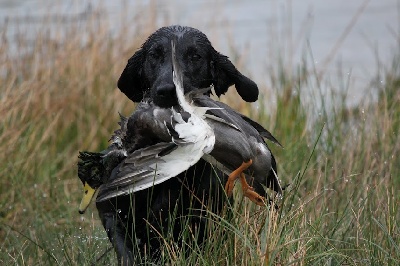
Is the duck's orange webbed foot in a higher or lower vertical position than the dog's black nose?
lower

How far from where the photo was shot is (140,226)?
185 inches

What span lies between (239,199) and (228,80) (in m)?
0.60

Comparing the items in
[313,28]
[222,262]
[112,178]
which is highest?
[112,178]

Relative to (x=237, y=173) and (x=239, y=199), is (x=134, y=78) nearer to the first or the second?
(x=239, y=199)

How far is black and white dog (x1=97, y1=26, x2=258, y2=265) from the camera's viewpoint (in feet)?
14.8

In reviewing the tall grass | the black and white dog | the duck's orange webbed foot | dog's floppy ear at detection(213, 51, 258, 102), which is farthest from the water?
the duck's orange webbed foot

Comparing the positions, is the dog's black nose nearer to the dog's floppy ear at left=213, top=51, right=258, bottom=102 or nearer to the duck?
the duck

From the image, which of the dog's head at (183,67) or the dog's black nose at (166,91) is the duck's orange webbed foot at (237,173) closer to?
the dog's black nose at (166,91)

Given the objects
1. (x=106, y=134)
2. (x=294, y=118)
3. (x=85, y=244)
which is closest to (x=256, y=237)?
(x=85, y=244)

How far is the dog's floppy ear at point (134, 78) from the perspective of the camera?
5.11 meters

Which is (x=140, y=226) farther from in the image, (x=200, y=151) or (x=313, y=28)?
(x=313, y=28)

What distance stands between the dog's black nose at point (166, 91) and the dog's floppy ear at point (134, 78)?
67 cm

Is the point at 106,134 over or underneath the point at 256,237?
underneath

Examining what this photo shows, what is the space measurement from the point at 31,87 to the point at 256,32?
512cm
